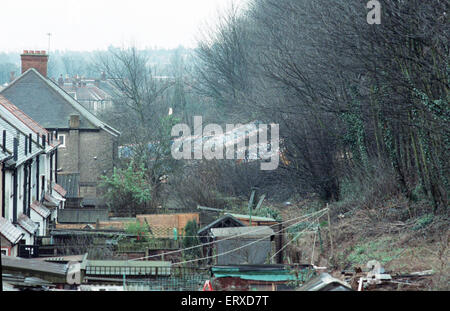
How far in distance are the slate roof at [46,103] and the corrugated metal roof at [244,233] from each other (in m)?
23.0

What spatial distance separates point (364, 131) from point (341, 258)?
8116 mm

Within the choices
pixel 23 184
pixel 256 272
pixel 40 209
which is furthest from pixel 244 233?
pixel 40 209

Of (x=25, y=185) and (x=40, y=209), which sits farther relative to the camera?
(x=40, y=209)

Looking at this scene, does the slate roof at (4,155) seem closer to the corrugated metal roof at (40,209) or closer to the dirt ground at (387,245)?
the corrugated metal roof at (40,209)

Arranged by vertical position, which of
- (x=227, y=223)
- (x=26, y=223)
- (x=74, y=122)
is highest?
(x=74, y=122)

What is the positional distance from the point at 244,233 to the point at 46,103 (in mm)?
26502

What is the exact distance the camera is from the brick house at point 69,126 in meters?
37.7

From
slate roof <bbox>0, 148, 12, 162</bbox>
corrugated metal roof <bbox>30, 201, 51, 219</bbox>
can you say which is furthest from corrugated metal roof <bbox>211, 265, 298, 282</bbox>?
corrugated metal roof <bbox>30, 201, 51, 219</bbox>

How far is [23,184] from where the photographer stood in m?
19.2

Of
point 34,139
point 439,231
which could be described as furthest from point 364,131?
point 34,139

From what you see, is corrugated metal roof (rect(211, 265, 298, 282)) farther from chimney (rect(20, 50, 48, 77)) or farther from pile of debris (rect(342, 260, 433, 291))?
chimney (rect(20, 50, 48, 77))

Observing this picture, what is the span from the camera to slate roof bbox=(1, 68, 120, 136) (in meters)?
37.8

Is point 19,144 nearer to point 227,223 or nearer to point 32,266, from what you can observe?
point 227,223

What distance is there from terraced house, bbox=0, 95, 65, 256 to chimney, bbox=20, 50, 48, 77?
40.5 ft
